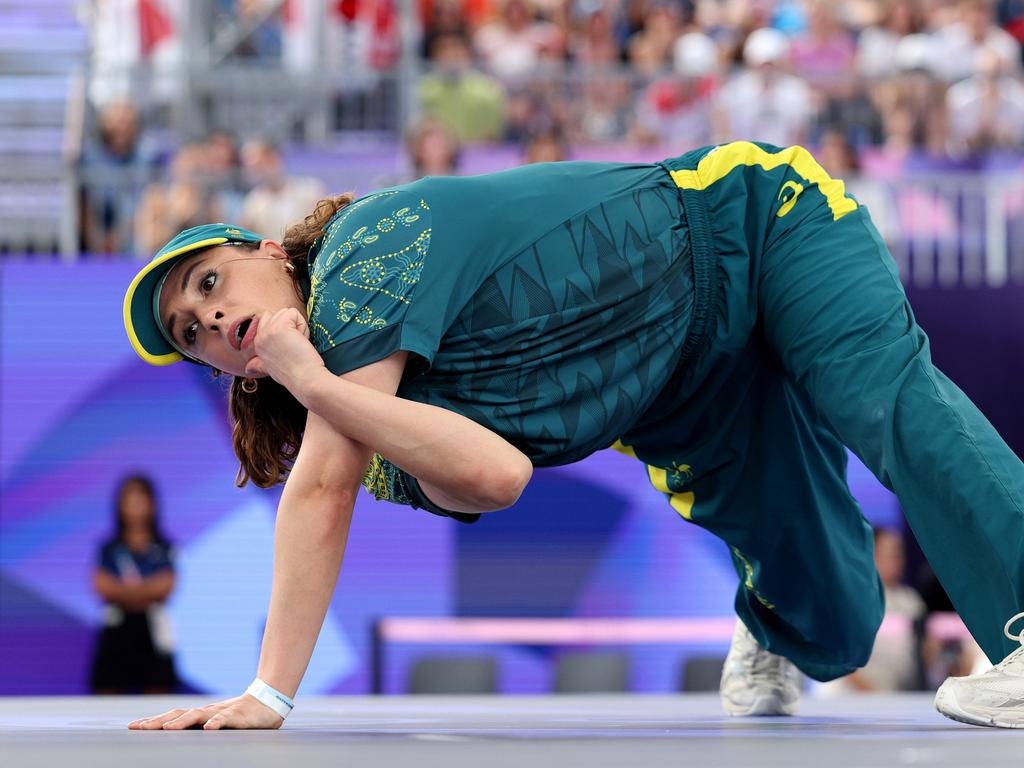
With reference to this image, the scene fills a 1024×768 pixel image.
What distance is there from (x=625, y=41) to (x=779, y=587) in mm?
6482

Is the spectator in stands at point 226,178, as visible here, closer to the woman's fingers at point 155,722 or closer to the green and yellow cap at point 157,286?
the green and yellow cap at point 157,286

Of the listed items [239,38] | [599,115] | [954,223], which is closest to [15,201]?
[239,38]

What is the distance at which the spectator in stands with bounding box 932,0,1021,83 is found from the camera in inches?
319

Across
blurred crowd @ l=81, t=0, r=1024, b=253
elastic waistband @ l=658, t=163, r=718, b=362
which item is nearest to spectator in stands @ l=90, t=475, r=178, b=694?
blurred crowd @ l=81, t=0, r=1024, b=253

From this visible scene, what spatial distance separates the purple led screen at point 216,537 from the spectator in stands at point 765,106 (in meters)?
1.62

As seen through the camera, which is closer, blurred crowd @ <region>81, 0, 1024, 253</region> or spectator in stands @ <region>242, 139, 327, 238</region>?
spectator in stands @ <region>242, 139, 327, 238</region>

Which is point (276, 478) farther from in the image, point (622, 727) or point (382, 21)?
point (382, 21)

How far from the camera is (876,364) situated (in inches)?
83.0

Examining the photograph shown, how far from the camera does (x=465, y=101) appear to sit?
7508 millimetres

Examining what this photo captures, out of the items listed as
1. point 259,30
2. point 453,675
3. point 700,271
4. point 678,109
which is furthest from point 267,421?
point 259,30

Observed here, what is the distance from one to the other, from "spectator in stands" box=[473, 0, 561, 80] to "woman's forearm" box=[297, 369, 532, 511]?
638 cm

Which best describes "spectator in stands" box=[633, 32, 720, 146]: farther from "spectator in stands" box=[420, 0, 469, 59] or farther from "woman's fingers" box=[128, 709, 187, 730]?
"woman's fingers" box=[128, 709, 187, 730]

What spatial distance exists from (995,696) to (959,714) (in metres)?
0.07

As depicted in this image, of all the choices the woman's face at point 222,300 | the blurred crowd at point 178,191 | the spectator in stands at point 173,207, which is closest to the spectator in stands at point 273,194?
the blurred crowd at point 178,191
